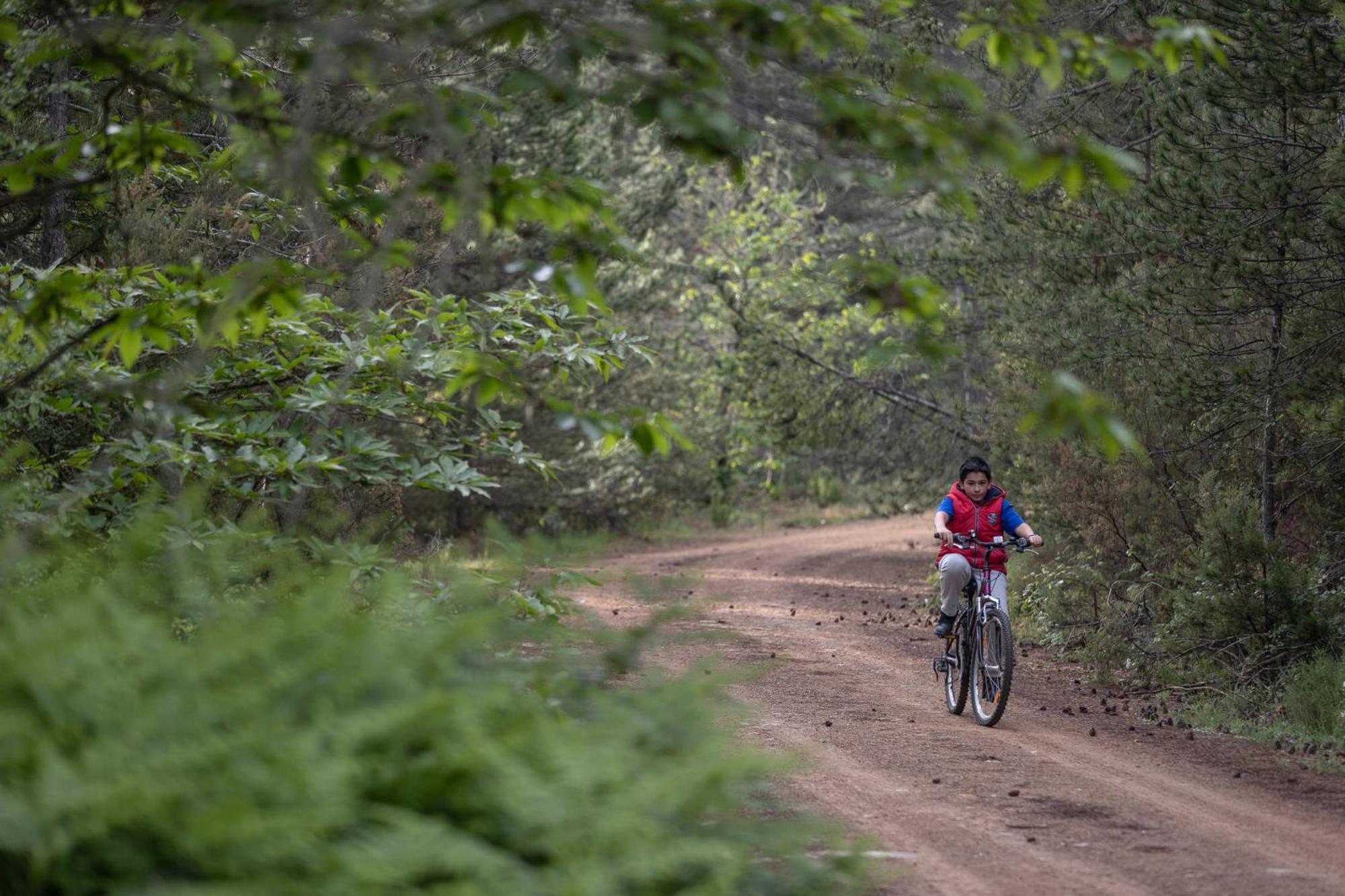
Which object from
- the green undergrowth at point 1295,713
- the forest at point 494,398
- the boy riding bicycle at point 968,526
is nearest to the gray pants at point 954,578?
the boy riding bicycle at point 968,526

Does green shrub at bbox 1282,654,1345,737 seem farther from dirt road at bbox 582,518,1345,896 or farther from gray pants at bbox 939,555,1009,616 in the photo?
gray pants at bbox 939,555,1009,616

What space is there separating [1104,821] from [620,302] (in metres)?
19.7

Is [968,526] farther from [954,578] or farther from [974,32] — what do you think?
[974,32]

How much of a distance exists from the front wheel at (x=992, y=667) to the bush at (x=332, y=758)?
5.42 meters

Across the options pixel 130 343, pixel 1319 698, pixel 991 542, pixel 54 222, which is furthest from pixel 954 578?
pixel 54 222

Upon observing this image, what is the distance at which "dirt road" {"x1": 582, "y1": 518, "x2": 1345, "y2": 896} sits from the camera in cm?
621

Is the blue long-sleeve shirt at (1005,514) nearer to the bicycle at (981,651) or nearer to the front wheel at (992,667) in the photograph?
the bicycle at (981,651)

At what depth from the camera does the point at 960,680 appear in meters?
11.1

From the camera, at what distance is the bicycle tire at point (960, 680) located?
10.9 meters

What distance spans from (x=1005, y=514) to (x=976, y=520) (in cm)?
26

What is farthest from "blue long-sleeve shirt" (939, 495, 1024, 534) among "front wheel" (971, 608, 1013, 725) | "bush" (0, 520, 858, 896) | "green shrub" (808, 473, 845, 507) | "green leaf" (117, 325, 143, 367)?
"green shrub" (808, 473, 845, 507)

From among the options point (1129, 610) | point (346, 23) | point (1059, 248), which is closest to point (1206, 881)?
point (346, 23)

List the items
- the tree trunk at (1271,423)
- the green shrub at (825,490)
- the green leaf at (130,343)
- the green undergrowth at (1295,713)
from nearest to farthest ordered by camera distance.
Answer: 1. the green leaf at (130,343)
2. the green undergrowth at (1295,713)
3. the tree trunk at (1271,423)
4. the green shrub at (825,490)

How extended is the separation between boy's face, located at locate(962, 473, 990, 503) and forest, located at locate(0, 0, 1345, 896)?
2200 mm
